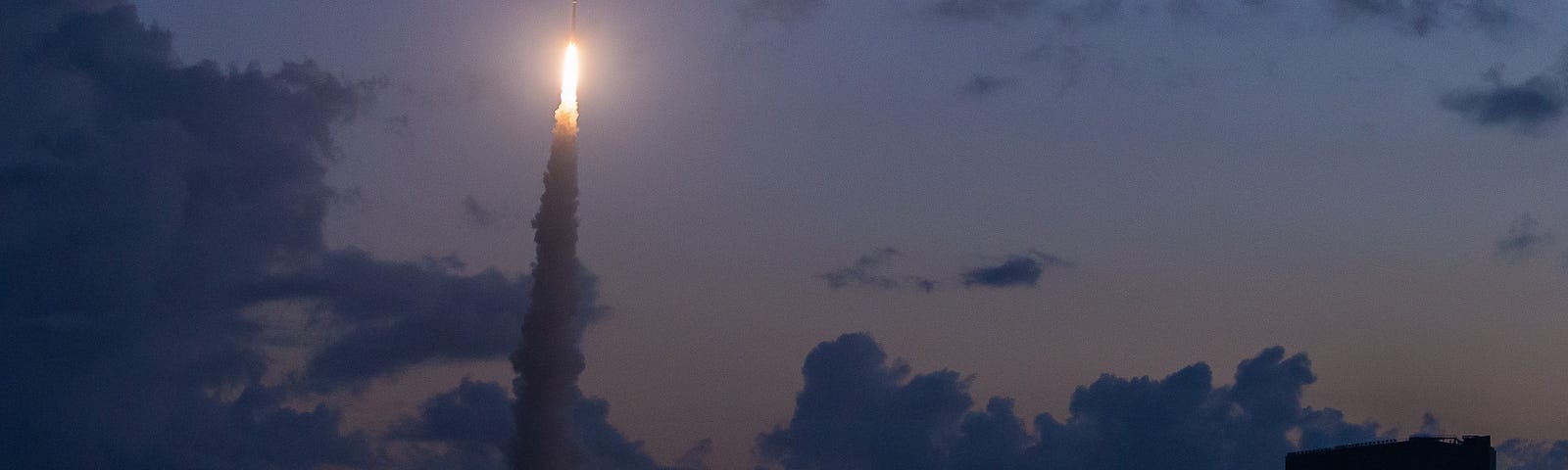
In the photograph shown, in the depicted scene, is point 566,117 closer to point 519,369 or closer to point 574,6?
point 574,6

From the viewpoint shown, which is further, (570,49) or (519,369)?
(519,369)

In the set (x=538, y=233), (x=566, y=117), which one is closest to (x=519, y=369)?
(x=538, y=233)

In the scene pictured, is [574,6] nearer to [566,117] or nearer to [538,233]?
[566,117]

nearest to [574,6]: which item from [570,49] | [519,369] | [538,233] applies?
[570,49]

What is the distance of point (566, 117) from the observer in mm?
175375

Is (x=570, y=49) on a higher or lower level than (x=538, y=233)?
higher

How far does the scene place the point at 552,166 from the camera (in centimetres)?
17600

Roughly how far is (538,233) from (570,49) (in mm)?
17028

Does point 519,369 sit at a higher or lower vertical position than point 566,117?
lower

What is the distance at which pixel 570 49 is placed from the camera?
173125mm

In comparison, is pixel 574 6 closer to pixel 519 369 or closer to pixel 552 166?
pixel 552 166

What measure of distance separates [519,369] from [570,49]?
1169 inches

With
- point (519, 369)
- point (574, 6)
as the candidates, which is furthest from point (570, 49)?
point (519, 369)

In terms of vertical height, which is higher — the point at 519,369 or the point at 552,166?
the point at 552,166
